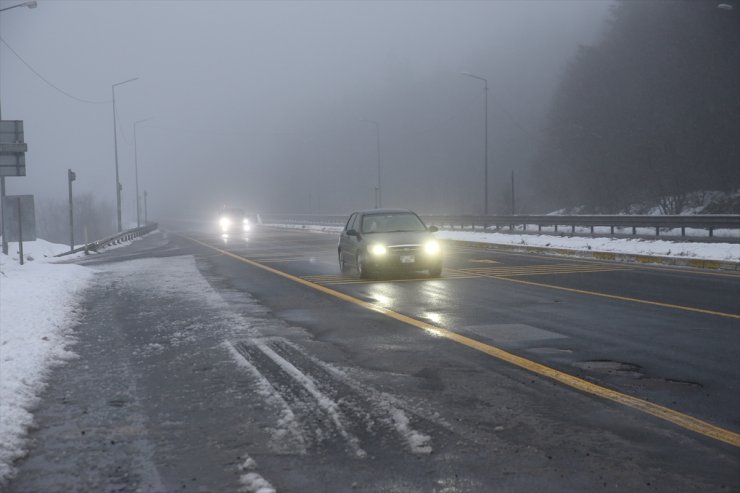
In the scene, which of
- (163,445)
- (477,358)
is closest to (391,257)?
(477,358)

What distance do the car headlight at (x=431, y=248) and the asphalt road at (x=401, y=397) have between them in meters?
3.73

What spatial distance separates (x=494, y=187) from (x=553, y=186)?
1062 inches

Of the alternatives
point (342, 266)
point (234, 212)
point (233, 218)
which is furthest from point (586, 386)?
point (234, 212)

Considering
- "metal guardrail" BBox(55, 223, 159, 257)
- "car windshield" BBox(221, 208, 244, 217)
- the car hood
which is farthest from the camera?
"car windshield" BBox(221, 208, 244, 217)

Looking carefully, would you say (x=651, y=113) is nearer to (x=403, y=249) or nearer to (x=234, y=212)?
(x=234, y=212)

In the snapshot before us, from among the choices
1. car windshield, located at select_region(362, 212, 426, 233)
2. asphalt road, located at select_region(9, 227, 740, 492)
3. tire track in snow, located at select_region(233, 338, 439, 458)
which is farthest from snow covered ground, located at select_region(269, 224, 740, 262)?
tire track in snow, located at select_region(233, 338, 439, 458)

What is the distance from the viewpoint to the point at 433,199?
10531cm

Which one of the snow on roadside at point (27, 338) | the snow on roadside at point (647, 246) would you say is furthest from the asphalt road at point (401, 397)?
the snow on roadside at point (647, 246)

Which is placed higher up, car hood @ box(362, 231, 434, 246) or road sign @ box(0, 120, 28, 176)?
road sign @ box(0, 120, 28, 176)

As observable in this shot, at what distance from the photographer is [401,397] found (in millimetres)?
5824

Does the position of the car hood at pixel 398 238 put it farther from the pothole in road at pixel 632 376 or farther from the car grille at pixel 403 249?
the pothole in road at pixel 632 376

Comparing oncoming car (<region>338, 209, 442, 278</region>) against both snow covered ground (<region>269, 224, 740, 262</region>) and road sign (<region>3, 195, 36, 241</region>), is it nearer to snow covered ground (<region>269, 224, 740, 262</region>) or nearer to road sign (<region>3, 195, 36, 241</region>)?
snow covered ground (<region>269, 224, 740, 262</region>)

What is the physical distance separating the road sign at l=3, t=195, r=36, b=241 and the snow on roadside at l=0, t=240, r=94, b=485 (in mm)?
5814

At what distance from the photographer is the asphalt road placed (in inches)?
165
